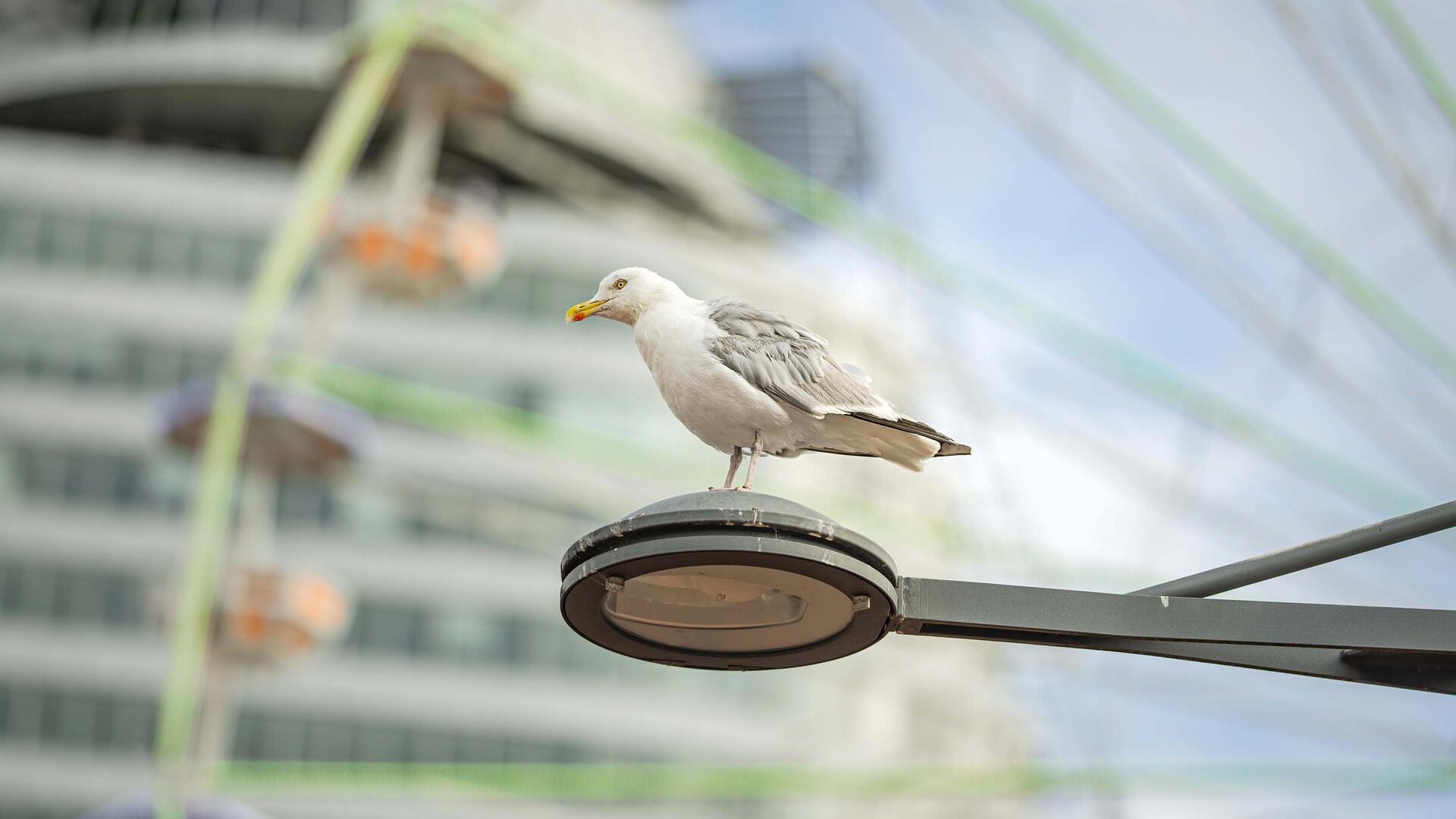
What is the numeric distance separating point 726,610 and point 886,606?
0.56m

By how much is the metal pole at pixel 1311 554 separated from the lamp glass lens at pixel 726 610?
0.96 metres

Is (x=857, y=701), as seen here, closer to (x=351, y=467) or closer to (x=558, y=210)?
(x=558, y=210)

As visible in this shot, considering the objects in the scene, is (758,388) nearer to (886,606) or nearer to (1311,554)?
(886,606)

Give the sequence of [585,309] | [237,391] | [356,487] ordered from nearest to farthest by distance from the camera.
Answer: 1. [585,309]
2. [237,391]
3. [356,487]

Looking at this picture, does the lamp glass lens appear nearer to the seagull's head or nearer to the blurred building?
the seagull's head

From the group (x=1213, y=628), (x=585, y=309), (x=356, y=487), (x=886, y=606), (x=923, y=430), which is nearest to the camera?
(x=1213, y=628)

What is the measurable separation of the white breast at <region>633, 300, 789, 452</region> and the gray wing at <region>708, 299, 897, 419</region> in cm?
4

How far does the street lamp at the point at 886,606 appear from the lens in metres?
4.84

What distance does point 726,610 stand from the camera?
5.41 metres

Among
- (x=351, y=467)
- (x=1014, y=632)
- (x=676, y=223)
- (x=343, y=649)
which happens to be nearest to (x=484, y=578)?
(x=343, y=649)

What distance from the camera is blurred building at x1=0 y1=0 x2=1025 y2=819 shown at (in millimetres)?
56062

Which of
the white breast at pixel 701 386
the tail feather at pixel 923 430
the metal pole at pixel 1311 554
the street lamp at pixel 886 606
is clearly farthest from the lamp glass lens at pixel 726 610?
the metal pole at pixel 1311 554

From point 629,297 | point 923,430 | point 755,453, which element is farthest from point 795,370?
point 629,297

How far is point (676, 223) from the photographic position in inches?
2653
